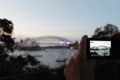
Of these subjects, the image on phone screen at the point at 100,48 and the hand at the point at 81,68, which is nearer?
the hand at the point at 81,68

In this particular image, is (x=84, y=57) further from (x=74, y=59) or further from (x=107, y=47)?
(x=107, y=47)

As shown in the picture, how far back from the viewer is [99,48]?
1.70 meters

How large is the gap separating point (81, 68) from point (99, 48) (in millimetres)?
286

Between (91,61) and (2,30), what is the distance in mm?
20881

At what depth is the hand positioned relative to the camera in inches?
56.4

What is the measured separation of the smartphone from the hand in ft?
0.40

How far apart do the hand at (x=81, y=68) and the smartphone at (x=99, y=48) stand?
12 centimetres

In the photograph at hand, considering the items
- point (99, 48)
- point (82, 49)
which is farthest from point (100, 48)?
point (82, 49)

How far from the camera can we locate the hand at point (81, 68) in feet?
4.70

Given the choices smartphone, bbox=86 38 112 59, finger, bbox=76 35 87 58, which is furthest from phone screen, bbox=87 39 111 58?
finger, bbox=76 35 87 58

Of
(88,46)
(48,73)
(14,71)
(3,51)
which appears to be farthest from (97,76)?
(3,51)

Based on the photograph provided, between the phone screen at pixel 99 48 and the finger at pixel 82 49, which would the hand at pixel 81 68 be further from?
the phone screen at pixel 99 48

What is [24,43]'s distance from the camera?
26516 mm

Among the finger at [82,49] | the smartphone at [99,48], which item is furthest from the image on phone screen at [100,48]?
the finger at [82,49]
